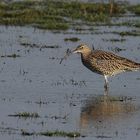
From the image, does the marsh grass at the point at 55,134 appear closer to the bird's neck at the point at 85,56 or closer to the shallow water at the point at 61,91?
the shallow water at the point at 61,91

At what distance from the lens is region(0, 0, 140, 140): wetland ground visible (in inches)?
506

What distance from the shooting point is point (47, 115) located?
45.3ft

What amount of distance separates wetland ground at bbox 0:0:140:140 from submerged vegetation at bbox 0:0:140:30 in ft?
2.30

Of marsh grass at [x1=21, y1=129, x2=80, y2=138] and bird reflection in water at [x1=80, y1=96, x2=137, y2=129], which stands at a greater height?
marsh grass at [x1=21, y1=129, x2=80, y2=138]

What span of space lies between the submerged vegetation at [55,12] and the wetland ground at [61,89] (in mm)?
700

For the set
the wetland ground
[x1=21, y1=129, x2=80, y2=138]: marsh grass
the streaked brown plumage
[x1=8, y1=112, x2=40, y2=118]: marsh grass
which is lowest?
the wetland ground

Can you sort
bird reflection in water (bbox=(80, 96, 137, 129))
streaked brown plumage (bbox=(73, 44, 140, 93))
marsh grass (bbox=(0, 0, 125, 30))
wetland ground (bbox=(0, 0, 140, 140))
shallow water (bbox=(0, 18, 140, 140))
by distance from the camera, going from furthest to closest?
marsh grass (bbox=(0, 0, 125, 30)) → streaked brown plumage (bbox=(73, 44, 140, 93)) → bird reflection in water (bbox=(80, 96, 137, 129)) → shallow water (bbox=(0, 18, 140, 140)) → wetland ground (bbox=(0, 0, 140, 140))

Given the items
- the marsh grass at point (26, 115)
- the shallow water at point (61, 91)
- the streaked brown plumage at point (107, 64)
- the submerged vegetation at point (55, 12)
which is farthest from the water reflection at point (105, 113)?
the submerged vegetation at point (55, 12)

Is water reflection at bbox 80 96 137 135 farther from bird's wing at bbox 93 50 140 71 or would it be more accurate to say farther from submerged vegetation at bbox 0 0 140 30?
submerged vegetation at bbox 0 0 140 30

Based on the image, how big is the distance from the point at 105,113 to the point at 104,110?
276mm

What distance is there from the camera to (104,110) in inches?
575

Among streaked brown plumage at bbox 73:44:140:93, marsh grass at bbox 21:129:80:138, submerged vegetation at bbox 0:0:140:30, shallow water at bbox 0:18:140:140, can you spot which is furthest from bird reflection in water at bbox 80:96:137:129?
submerged vegetation at bbox 0:0:140:30

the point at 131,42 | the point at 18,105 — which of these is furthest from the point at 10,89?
the point at 131,42

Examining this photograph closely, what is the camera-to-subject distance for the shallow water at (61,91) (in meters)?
13.0
